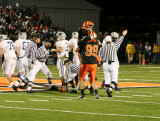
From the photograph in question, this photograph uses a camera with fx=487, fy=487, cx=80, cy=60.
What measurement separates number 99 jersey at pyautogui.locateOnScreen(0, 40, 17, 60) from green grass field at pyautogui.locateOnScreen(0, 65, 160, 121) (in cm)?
187

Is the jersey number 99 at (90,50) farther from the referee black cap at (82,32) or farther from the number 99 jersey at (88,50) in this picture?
the referee black cap at (82,32)

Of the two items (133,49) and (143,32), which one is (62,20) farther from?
(143,32)

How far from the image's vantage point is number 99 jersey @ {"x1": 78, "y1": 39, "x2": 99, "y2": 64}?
45.0ft

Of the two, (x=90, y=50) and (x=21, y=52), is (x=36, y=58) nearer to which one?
(x=21, y=52)

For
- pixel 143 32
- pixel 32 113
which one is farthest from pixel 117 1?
pixel 32 113

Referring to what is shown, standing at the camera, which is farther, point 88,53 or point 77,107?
point 88,53

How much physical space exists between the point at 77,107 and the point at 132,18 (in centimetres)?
4942

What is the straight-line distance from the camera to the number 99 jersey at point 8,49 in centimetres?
1667

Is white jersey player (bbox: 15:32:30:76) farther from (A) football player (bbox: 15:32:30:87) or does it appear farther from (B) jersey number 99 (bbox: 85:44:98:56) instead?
(B) jersey number 99 (bbox: 85:44:98:56)

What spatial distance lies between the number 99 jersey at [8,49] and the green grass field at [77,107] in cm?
187

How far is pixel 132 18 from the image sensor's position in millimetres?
60594

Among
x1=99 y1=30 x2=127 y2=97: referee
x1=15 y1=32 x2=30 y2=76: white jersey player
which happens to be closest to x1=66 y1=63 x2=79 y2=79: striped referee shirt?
x1=99 y1=30 x2=127 y2=97: referee

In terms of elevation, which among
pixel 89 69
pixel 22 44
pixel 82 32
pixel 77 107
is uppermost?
pixel 82 32

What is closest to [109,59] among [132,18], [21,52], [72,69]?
[72,69]
